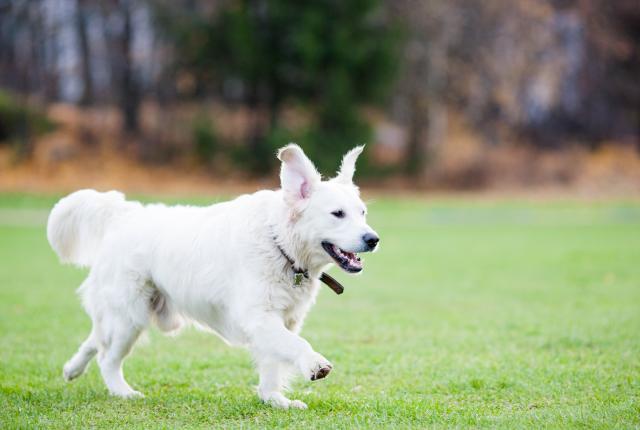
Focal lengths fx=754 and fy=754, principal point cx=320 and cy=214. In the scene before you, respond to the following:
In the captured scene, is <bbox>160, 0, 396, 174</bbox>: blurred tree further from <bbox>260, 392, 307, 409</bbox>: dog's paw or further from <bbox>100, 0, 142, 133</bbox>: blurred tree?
<bbox>260, 392, 307, 409</bbox>: dog's paw

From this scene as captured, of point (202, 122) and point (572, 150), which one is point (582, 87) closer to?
point (572, 150)

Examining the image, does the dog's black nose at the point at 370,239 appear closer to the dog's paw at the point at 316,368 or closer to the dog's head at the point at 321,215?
the dog's head at the point at 321,215

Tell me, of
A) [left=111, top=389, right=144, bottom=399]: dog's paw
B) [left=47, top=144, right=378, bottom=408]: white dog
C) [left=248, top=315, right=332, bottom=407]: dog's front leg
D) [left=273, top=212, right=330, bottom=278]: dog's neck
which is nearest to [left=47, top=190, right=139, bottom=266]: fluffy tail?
[left=47, top=144, right=378, bottom=408]: white dog

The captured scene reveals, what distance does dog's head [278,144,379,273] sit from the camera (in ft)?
21.7

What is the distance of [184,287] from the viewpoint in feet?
22.9

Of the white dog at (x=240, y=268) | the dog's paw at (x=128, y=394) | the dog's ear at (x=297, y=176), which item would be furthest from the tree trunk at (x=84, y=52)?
the dog's ear at (x=297, y=176)

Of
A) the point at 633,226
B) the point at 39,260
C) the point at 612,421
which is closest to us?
the point at 612,421

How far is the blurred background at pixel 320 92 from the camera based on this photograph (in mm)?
39625

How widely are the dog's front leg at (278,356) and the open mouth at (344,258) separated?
0.73m

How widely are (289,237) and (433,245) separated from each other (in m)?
16.3

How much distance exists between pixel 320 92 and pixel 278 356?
34.7m

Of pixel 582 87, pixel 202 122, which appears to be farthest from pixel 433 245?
pixel 582 87

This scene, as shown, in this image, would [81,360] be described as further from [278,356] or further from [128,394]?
[278,356]

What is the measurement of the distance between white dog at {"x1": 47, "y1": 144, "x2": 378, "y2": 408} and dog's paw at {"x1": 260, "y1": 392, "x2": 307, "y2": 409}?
0.04 feet
